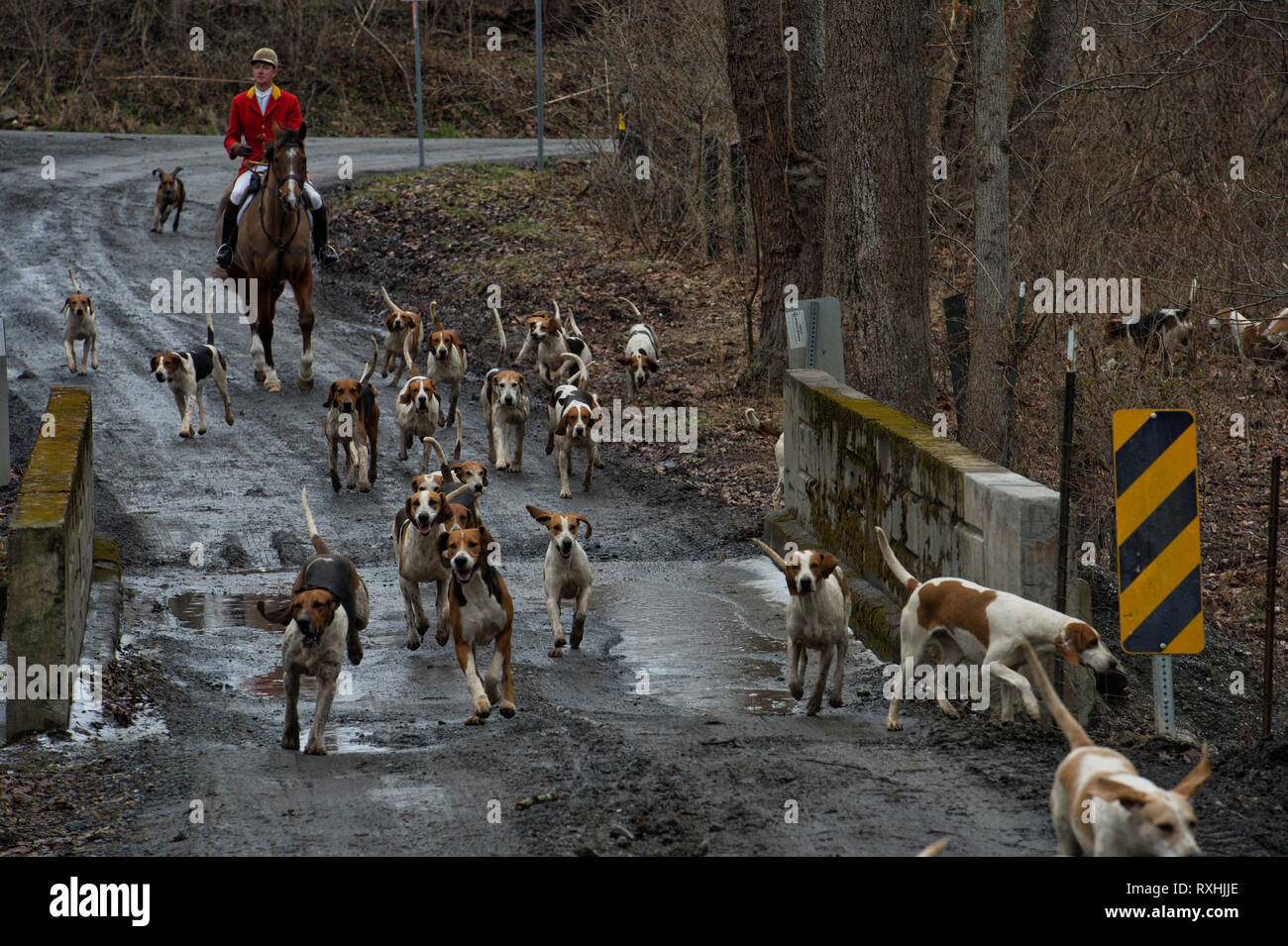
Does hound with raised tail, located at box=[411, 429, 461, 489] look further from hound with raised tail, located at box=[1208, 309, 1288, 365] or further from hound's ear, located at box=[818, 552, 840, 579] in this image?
hound with raised tail, located at box=[1208, 309, 1288, 365]

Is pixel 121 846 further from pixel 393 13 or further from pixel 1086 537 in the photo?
pixel 393 13

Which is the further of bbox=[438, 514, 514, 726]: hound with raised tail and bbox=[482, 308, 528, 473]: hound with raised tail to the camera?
bbox=[482, 308, 528, 473]: hound with raised tail

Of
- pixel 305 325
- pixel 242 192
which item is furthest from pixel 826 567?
pixel 242 192

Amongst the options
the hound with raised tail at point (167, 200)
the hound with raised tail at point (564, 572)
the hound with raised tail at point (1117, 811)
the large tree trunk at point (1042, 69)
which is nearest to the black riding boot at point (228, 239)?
the hound with raised tail at point (167, 200)

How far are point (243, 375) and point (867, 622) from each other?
10482 mm

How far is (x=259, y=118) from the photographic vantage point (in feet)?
54.8

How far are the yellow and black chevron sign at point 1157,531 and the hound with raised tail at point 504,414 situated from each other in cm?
782

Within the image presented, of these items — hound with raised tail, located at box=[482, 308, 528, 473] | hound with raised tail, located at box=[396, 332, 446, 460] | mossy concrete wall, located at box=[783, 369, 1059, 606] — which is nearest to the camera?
Result: mossy concrete wall, located at box=[783, 369, 1059, 606]

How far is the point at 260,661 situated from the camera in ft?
29.8

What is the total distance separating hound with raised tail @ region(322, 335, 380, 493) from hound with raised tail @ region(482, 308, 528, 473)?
45.4 inches

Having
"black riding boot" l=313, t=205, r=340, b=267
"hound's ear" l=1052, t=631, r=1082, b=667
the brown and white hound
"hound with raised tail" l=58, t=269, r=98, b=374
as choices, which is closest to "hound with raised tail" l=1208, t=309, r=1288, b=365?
"hound's ear" l=1052, t=631, r=1082, b=667

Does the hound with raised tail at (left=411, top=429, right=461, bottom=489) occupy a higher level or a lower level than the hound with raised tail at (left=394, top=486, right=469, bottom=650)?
higher

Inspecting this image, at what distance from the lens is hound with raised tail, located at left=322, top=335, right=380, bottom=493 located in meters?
12.9

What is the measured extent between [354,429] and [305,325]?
13.2 ft
